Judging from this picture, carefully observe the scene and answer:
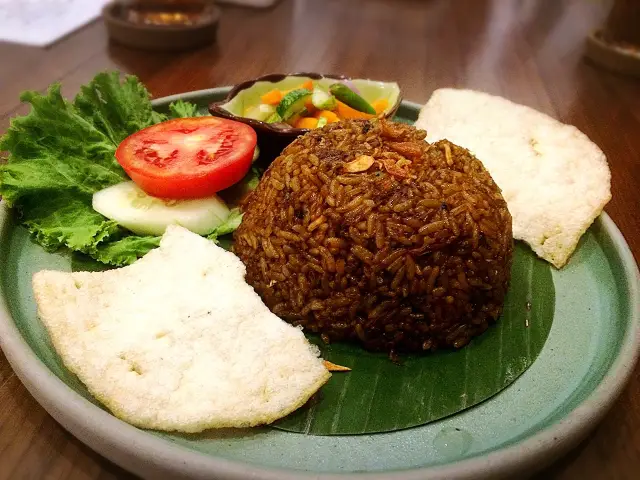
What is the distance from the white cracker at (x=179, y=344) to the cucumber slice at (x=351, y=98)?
4.83 feet

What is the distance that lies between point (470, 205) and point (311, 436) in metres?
1.06

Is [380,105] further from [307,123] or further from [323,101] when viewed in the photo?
[307,123]

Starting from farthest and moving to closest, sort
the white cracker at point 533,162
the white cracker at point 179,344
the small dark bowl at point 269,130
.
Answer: the small dark bowl at point 269,130, the white cracker at point 533,162, the white cracker at point 179,344

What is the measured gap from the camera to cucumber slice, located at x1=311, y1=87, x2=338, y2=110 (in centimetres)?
320

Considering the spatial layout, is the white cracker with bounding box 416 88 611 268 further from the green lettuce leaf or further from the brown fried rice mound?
the green lettuce leaf

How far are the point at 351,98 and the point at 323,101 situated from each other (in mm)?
213

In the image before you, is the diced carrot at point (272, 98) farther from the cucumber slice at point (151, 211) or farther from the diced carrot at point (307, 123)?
the cucumber slice at point (151, 211)

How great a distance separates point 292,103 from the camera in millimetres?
3109

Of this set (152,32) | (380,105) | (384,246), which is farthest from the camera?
(152,32)

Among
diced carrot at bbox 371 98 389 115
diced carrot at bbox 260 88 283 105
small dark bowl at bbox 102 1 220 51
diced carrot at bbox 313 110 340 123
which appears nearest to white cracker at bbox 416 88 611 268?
diced carrot at bbox 371 98 389 115

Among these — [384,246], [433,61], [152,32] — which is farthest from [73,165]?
[433,61]

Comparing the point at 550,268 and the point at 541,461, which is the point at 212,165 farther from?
the point at 541,461

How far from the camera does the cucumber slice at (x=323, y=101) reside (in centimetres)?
320

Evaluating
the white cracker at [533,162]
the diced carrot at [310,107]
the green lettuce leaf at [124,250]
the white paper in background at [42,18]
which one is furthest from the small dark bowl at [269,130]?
the white paper in background at [42,18]
